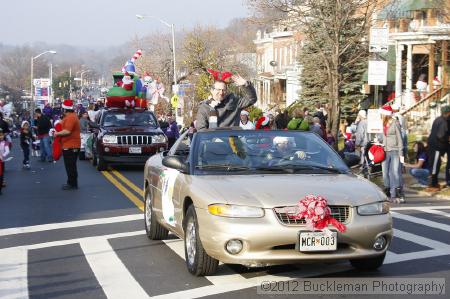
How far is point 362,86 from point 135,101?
722 inches

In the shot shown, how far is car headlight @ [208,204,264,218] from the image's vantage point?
7145mm

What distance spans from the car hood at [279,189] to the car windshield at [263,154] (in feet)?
0.81

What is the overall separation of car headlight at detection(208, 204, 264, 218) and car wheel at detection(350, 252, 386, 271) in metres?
1.34

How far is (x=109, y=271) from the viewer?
827cm

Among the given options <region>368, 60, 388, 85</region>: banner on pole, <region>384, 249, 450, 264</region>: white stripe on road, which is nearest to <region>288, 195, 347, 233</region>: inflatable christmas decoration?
<region>384, 249, 450, 264</region>: white stripe on road

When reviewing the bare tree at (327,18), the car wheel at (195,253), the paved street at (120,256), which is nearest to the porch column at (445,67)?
the bare tree at (327,18)

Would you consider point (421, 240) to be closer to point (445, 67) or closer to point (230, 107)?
point (230, 107)

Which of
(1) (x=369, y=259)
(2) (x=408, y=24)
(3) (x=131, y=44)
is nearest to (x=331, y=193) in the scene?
(1) (x=369, y=259)

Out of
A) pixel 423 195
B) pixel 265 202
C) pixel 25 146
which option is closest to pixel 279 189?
pixel 265 202

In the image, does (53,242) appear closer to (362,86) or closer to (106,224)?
(106,224)

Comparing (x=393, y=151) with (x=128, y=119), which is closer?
(x=393, y=151)

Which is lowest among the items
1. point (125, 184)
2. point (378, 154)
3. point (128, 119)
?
point (125, 184)

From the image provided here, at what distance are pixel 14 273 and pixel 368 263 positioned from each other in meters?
3.70

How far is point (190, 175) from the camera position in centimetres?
823
